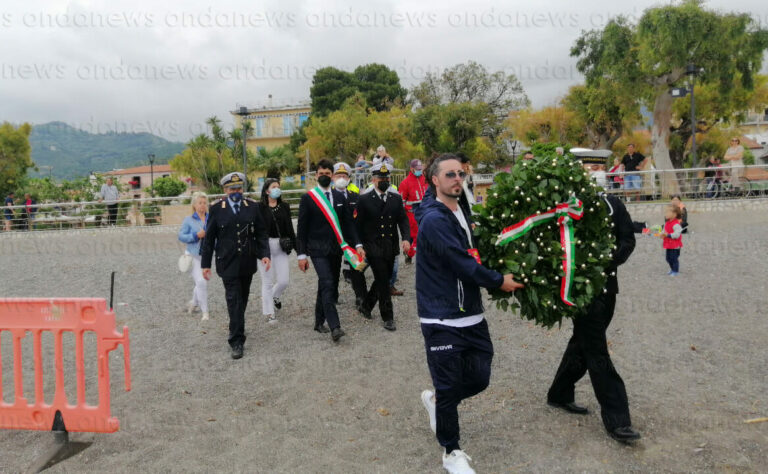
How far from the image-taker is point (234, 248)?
22.3 feet

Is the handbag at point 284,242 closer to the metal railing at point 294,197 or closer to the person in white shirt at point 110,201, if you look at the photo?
the metal railing at point 294,197

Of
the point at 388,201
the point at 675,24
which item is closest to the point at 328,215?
the point at 388,201

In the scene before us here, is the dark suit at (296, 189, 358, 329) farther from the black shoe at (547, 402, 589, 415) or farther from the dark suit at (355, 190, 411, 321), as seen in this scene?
the black shoe at (547, 402, 589, 415)

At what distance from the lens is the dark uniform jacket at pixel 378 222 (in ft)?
24.9

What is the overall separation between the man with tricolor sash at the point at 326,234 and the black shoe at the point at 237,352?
108cm

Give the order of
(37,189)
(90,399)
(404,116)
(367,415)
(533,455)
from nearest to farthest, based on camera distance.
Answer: (533,455)
(367,415)
(90,399)
(37,189)
(404,116)

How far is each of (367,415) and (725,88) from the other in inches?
1178

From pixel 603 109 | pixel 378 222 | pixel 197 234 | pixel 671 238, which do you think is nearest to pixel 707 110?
pixel 603 109

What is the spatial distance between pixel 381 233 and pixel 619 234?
381cm

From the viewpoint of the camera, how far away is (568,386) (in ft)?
15.6

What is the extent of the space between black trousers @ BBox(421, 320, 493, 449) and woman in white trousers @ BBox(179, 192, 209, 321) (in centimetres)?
507

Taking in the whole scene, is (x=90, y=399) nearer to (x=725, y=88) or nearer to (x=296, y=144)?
(x=725, y=88)

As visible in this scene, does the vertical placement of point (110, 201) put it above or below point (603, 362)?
above

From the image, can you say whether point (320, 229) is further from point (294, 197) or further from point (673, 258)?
point (294, 197)
